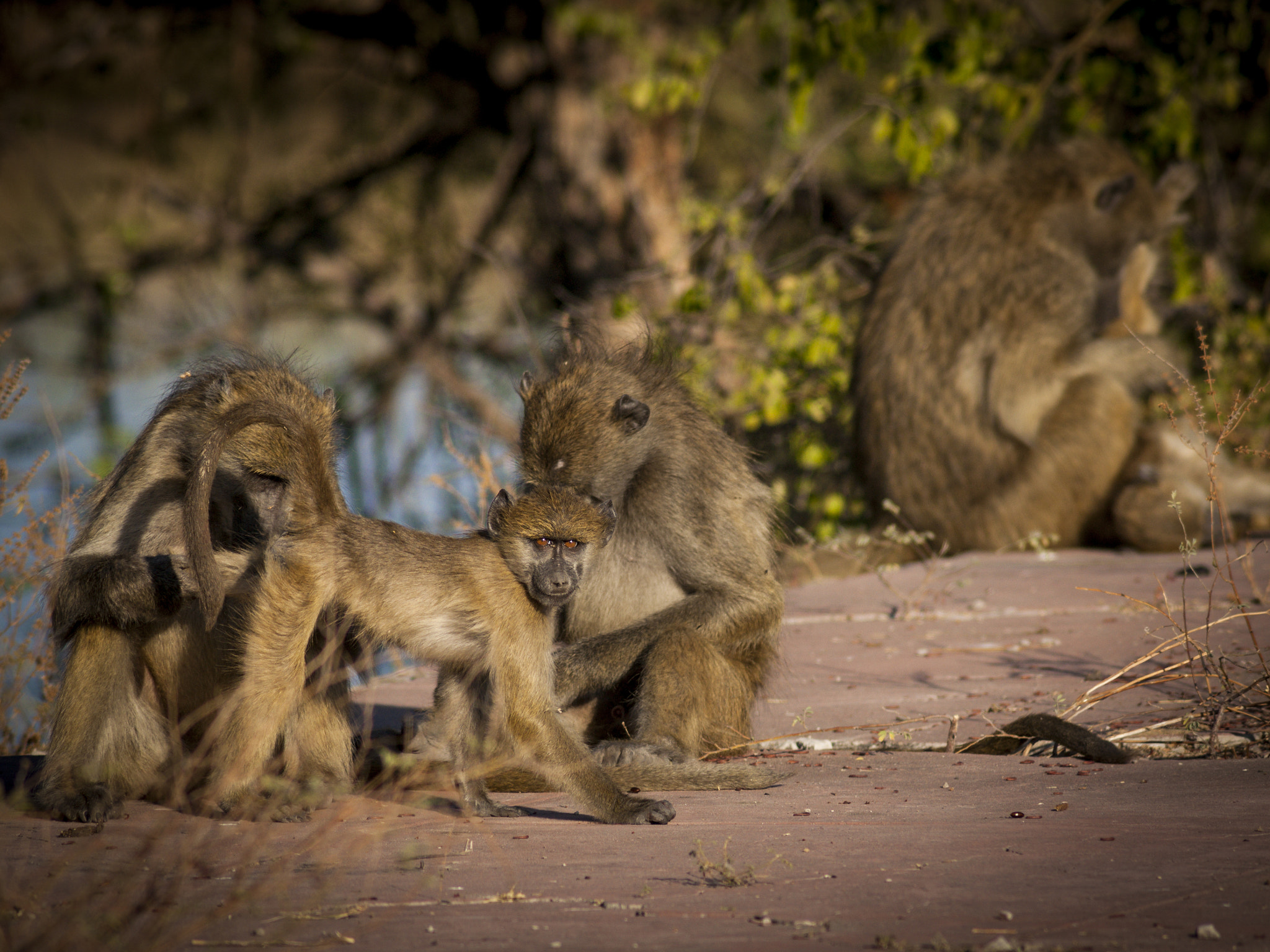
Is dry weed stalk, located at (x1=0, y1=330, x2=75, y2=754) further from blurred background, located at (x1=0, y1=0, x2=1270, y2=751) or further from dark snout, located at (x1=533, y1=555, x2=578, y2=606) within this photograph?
dark snout, located at (x1=533, y1=555, x2=578, y2=606)

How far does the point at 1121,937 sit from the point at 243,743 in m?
2.04

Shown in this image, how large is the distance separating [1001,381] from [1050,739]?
3512 mm

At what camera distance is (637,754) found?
147 inches

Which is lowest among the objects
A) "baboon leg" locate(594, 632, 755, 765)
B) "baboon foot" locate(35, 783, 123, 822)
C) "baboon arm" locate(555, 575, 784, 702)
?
"baboon foot" locate(35, 783, 123, 822)

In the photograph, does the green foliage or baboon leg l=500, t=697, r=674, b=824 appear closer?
baboon leg l=500, t=697, r=674, b=824

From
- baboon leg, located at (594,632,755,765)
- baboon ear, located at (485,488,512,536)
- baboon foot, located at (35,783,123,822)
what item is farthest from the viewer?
baboon leg, located at (594,632,755,765)

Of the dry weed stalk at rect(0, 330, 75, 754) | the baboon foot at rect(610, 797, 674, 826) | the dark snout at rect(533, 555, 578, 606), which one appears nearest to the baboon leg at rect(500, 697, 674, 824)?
the baboon foot at rect(610, 797, 674, 826)

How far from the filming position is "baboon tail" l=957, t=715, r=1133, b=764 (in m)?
3.51

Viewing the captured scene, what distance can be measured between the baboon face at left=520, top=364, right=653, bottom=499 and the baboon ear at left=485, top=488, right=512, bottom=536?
26cm

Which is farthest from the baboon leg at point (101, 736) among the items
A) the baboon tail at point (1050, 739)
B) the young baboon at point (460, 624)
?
the baboon tail at point (1050, 739)

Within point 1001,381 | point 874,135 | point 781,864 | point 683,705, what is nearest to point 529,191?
point 874,135

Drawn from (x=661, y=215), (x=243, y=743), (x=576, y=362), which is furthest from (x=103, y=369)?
(x=243, y=743)

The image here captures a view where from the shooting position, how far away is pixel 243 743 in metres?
3.20

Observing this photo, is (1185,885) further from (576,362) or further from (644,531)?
(576,362)
